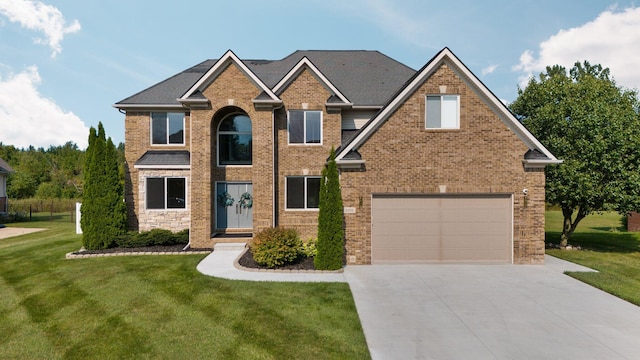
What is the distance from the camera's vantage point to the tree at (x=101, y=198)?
13602 millimetres

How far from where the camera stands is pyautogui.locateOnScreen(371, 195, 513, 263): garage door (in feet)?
38.2

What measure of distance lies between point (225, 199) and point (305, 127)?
536 cm

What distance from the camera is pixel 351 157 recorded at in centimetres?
1148

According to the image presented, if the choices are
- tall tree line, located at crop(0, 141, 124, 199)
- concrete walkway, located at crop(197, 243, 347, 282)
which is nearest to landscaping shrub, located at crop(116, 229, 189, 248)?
concrete walkway, located at crop(197, 243, 347, 282)

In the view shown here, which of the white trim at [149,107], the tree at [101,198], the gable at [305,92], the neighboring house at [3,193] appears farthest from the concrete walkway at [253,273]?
the neighboring house at [3,193]

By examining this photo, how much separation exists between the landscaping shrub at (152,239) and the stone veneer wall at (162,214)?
1049mm

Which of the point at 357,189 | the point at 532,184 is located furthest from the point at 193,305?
the point at 532,184

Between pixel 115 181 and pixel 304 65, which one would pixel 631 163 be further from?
pixel 115 181

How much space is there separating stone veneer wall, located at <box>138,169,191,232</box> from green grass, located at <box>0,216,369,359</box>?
15.2ft

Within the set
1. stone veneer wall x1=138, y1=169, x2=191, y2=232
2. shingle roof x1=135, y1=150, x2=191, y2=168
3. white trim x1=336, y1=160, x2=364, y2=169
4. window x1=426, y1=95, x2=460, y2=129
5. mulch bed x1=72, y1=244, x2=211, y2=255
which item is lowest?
mulch bed x1=72, y1=244, x2=211, y2=255

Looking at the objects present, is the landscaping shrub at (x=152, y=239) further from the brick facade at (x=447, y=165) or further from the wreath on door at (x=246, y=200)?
the brick facade at (x=447, y=165)

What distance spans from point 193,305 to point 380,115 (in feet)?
28.3

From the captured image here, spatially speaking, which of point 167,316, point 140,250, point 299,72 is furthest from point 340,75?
point 167,316

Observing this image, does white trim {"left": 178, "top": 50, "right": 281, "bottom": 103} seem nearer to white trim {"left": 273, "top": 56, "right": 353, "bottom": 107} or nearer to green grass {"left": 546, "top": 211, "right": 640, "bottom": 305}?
white trim {"left": 273, "top": 56, "right": 353, "bottom": 107}
